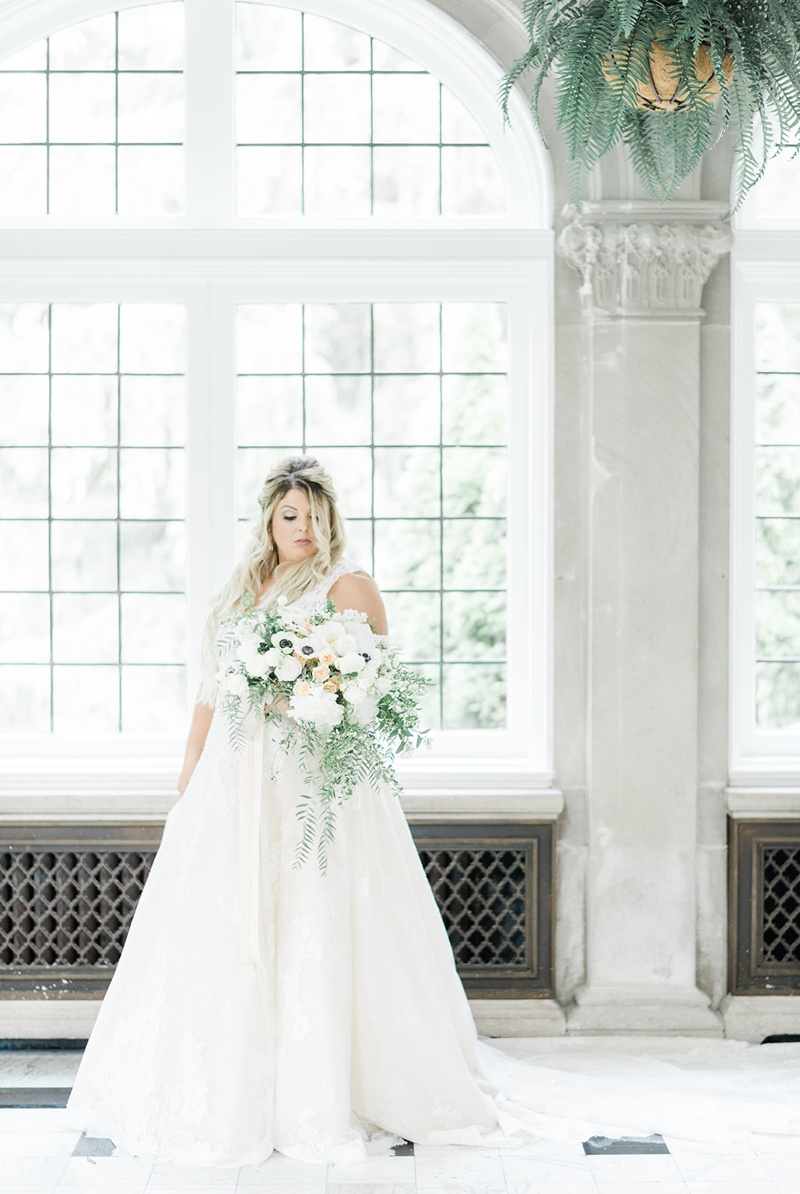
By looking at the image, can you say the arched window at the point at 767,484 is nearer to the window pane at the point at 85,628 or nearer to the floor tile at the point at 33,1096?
the window pane at the point at 85,628

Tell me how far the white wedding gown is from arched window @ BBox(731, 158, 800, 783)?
4.54ft

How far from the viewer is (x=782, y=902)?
4270 mm

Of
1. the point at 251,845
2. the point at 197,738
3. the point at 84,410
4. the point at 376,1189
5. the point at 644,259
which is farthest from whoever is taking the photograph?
the point at 84,410

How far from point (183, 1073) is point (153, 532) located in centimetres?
197

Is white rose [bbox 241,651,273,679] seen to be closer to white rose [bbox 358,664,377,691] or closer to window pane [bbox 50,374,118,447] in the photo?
white rose [bbox 358,664,377,691]

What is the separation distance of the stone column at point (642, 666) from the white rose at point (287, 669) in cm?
137

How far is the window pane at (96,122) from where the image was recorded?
4.36m

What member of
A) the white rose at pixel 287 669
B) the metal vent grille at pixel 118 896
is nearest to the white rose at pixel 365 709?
the white rose at pixel 287 669

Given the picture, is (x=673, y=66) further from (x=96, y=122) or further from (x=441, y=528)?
(x=96, y=122)

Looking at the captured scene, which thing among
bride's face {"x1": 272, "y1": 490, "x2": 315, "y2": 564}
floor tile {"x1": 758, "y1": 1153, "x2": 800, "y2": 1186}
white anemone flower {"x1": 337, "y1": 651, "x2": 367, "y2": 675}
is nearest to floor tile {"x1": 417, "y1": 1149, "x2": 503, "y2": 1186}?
floor tile {"x1": 758, "y1": 1153, "x2": 800, "y2": 1186}

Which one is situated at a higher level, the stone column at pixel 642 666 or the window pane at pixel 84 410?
the window pane at pixel 84 410

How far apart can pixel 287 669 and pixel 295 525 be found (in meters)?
0.59

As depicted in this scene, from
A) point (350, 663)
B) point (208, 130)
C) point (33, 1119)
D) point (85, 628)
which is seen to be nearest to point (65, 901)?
point (33, 1119)

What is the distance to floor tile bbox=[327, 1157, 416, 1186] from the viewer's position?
10.3ft
